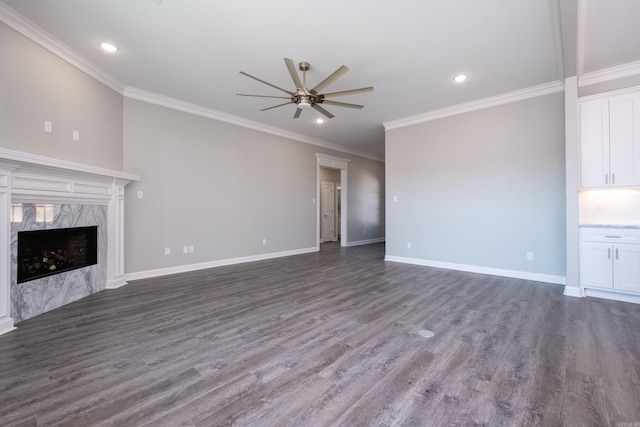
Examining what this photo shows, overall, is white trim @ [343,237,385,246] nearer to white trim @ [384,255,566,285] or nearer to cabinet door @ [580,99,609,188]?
white trim @ [384,255,566,285]

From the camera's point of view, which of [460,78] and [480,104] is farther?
[480,104]

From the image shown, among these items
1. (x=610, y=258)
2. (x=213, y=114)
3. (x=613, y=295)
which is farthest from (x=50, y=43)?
(x=613, y=295)

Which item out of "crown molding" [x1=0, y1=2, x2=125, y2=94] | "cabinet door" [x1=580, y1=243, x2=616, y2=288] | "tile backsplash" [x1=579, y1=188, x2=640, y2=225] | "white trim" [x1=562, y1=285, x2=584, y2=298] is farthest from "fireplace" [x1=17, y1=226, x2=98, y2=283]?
"tile backsplash" [x1=579, y1=188, x2=640, y2=225]

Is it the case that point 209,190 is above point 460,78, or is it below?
below

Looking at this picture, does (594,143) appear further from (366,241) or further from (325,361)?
(366,241)

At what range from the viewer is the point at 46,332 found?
247cm

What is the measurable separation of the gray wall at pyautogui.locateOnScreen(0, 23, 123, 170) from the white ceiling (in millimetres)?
306

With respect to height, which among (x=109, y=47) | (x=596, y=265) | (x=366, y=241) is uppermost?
(x=109, y=47)

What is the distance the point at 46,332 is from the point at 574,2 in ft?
17.5

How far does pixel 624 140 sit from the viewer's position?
335 centimetres

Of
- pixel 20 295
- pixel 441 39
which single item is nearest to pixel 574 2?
pixel 441 39

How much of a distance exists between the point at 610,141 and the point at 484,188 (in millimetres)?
1577

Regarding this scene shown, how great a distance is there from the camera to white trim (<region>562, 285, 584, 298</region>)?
3428mm

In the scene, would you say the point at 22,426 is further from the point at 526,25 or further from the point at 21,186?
the point at 526,25
